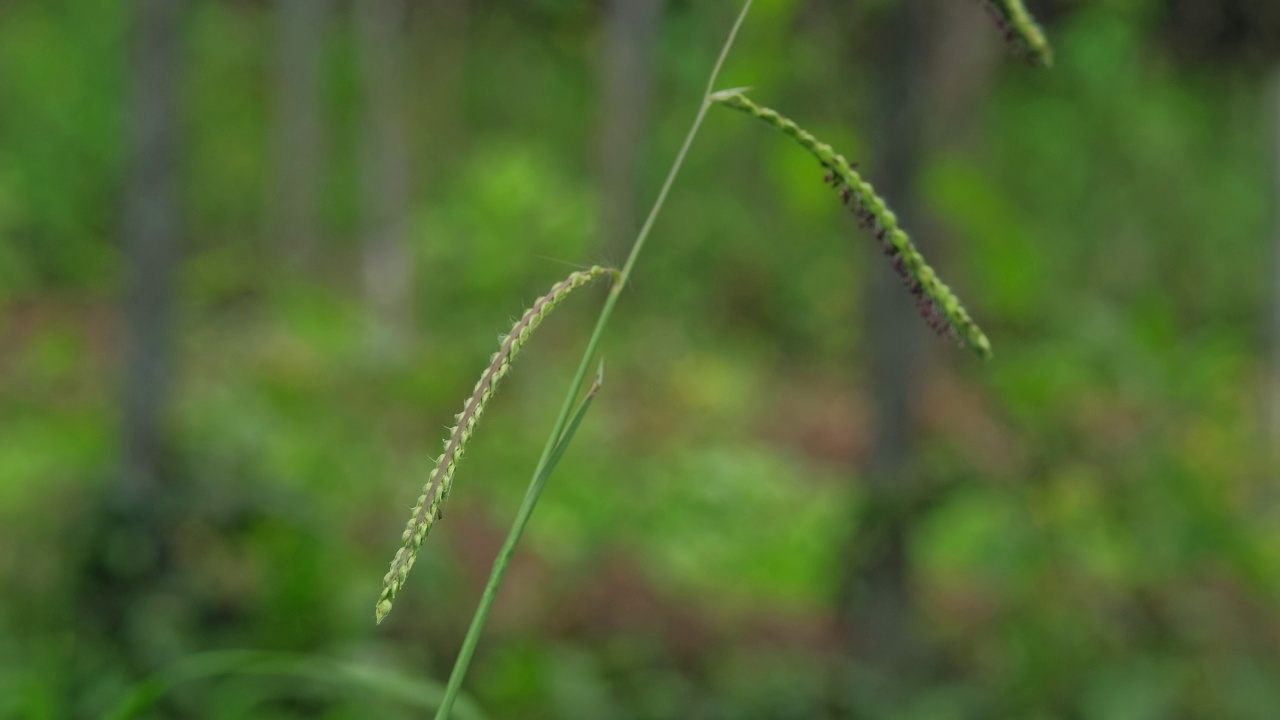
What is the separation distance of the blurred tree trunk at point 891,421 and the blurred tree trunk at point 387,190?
787 cm

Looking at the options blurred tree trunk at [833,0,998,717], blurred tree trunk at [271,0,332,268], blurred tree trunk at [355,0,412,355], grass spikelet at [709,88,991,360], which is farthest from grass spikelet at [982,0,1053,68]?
blurred tree trunk at [271,0,332,268]

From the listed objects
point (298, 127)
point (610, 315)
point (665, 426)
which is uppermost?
point (610, 315)

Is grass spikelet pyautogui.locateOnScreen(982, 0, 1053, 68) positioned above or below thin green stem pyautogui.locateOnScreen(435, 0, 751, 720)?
above

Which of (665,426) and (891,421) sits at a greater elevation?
(891,421)

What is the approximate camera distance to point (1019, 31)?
0.89 metres

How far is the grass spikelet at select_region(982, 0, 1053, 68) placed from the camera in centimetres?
87

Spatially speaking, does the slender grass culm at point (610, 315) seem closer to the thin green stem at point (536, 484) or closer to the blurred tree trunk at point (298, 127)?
the thin green stem at point (536, 484)

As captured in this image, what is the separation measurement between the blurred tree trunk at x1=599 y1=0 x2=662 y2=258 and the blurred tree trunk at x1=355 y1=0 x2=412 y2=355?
2446mm

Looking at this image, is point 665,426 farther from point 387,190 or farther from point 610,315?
point 610,315

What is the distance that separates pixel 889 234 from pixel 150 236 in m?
3.57

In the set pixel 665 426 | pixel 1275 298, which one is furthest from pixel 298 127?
pixel 1275 298

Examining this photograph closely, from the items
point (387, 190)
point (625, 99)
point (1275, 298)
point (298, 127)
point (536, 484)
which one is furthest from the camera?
point (298, 127)

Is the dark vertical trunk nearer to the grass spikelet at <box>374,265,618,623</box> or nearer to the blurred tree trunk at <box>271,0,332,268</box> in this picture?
the grass spikelet at <box>374,265,618,623</box>

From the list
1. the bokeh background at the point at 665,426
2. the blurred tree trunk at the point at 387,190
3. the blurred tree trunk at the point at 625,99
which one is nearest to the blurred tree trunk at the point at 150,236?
the bokeh background at the point at 665,426
